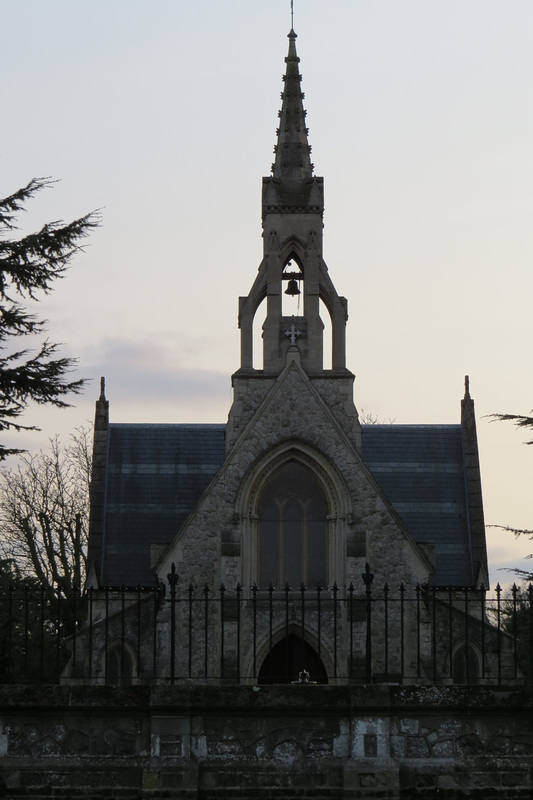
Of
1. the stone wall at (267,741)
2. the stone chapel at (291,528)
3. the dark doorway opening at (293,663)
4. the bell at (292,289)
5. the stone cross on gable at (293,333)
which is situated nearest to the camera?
the stone wall at (267,741)

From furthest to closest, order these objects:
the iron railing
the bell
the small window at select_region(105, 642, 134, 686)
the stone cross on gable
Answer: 1. the bell
2. the stone cross on gable
3. the small window at select_region(105, 642, 134, 686)
4. the iron railing

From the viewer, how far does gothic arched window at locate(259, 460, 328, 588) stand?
25547mm

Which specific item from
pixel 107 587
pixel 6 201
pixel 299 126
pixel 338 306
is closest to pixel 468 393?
pixel 338 306

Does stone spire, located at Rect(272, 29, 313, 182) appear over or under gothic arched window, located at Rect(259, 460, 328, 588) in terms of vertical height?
over

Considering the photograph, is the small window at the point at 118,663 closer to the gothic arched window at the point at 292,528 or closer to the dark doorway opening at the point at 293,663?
the dark doorway opening at the point at 293,663

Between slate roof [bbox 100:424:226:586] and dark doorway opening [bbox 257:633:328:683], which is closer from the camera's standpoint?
dark doorway opening [bbox 257:633:328:683]

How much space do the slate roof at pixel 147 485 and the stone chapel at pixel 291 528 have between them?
0.04 m

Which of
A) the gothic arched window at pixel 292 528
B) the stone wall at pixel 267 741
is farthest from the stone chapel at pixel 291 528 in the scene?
the stone wall at pixel 267 741

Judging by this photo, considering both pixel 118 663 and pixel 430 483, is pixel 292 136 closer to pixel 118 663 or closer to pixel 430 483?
pixel 430 483

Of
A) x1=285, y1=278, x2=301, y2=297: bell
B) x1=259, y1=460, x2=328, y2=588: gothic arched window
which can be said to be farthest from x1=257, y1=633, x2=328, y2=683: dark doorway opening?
x1=285, y1=278, x2=301, y2=297: bell

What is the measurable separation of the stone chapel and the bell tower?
28 millimetres

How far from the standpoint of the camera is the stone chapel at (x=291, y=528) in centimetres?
2473

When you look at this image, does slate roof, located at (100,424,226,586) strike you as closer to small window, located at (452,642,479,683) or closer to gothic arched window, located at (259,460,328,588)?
gothic arched window, located at (259,460,328,588)

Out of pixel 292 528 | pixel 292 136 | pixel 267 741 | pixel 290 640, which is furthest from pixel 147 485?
pixel 267 741
